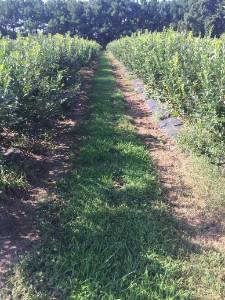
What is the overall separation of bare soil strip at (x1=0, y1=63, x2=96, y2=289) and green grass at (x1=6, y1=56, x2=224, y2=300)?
0.44 ft

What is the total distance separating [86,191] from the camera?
511 cm

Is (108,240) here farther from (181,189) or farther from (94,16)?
(94,16)

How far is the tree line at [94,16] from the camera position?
2611 inches

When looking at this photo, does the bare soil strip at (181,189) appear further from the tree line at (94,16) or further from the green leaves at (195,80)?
the tree line at (94,16)

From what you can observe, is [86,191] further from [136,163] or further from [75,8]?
[75,8]

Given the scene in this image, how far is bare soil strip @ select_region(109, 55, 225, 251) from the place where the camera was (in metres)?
4.28

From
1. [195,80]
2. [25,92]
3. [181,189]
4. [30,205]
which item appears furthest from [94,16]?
[30,205]

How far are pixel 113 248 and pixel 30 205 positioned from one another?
134 centimetres

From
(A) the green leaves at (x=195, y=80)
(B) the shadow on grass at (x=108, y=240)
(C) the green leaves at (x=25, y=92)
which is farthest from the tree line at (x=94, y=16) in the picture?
(B) the shadow on grass at (x=108, y=240)

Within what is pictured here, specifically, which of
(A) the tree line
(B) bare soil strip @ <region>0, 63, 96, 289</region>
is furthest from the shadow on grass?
(A) the tree line

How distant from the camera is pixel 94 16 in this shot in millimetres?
69750

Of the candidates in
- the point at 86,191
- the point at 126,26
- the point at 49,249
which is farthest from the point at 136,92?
the point at 126,26

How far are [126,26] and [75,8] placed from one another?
9726mm

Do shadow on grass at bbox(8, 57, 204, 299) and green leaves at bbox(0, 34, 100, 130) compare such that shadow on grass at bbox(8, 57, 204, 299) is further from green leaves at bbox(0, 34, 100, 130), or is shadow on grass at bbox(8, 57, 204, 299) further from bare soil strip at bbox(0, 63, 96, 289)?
green leaves at bbox(0, 34, 100, 130)
